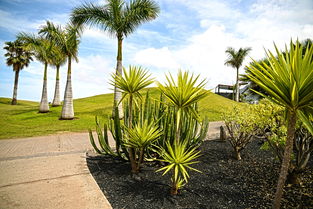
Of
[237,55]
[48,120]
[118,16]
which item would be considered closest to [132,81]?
[118,16]

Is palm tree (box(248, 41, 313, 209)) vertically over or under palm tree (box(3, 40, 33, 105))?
under

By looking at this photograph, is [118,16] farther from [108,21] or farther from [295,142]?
[295,142]

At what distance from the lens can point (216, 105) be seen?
2336cm

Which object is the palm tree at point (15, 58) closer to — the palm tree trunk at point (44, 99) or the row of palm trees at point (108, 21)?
the palm tree trunk at point (44, 99)

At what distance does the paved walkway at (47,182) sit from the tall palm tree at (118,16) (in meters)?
7.60

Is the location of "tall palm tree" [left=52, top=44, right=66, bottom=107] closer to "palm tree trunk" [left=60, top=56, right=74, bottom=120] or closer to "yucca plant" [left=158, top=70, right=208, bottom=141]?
"palm tree trunk" [left=60, top=56, right=74, bottom=120]

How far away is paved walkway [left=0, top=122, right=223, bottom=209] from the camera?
10.4ft

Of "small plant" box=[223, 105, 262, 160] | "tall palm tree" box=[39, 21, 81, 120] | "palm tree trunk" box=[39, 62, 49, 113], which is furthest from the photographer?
"palm tree trunk" box=[39, 62, 49, 113]

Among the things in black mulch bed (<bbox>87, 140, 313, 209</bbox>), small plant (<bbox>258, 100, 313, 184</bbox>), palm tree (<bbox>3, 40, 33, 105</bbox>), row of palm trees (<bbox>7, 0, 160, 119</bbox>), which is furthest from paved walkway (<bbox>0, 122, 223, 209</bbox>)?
palm tree (<bbox>3, 40, 33, 105</bbox>)

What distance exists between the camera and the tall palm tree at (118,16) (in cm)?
1306

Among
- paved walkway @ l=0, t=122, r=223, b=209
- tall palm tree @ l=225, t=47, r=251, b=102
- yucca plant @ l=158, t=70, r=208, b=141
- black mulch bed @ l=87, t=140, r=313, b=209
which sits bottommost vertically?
paved walkway @ l=0, t=122, r=223, b=209

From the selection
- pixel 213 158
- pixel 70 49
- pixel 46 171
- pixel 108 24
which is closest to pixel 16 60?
pixel 70 49

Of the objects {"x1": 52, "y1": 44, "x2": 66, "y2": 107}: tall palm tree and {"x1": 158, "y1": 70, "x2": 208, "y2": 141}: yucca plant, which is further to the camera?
{"x1": 52, "y1": 44, "x2": 66, "y2": 107}: tall palm tree

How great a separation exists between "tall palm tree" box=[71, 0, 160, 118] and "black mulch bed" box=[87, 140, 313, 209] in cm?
906
